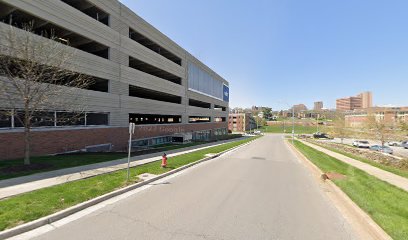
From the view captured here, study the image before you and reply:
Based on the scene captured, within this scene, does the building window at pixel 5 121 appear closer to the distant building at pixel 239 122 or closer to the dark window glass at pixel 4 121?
the dark window glass at pixel 4 121

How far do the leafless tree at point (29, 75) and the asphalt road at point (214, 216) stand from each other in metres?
8.94

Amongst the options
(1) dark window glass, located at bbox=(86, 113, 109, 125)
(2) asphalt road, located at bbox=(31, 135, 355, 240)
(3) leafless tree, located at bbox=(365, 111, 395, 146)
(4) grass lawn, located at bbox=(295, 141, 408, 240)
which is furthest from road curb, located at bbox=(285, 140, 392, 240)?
(3) leafless tree, located at bbox=(365, 111, 395, 146)

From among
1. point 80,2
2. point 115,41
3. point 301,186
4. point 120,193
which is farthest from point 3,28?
point 301,186

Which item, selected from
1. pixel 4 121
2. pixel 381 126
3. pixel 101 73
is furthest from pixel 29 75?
pixel 381 126

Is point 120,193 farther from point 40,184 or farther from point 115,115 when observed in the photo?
point 115,115

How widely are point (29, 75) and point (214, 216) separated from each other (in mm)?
12710

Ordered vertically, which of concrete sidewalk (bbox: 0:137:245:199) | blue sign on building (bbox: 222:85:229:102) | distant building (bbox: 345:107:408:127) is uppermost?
blue sign on building (bbox: 222:85:229:102)

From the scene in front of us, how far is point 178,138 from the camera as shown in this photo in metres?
38.7

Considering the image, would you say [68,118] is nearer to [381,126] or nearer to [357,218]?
[357,218]

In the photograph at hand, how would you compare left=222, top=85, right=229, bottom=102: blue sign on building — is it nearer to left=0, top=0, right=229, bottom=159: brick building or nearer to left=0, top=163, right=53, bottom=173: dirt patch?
left=0, top=0, right=229, bottom=159: brick building

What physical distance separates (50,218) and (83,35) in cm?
1945

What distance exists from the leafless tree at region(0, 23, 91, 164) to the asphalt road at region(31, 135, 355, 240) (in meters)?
8.94

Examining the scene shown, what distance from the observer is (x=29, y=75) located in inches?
498

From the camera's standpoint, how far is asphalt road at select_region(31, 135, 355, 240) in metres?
5.85
